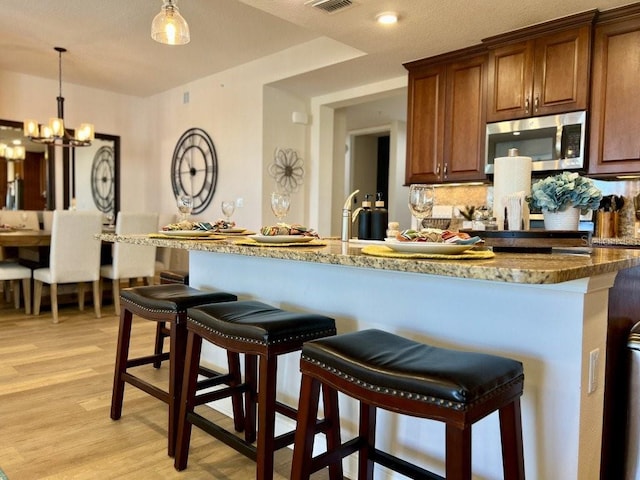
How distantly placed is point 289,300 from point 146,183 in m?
5.46

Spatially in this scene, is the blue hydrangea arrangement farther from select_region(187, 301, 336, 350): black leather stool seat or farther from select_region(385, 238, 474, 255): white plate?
select_region(187, 301, 336, 350): black leather stool seat

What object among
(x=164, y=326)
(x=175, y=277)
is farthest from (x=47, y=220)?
(x=164, y=326)

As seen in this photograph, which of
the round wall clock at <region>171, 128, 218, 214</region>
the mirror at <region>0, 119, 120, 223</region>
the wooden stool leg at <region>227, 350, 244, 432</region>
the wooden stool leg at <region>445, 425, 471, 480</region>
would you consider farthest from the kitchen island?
the mirror at <region>0, 119, 120, 223</region>

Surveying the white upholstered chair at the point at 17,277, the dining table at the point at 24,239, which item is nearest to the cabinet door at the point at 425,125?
the dining table at the point at 24,239

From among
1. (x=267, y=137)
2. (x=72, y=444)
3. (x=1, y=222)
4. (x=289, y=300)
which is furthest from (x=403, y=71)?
(x=1, y=222)

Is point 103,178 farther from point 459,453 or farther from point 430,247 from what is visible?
point 459,453

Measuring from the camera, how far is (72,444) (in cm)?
199

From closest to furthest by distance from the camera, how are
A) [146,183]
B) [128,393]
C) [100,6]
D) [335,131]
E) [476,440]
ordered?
1. [476,440]
2. [128,393]
3. [100,6]
4. [335,131]
5. [146,183]

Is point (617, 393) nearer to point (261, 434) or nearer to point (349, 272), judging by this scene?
point (349, 272)

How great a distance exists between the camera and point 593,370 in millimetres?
1231

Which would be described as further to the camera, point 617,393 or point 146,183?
point 146,183

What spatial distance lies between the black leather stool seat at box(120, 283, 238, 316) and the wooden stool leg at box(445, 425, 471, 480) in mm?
1213

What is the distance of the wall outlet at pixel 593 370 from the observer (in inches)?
48.0

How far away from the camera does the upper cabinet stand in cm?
304
